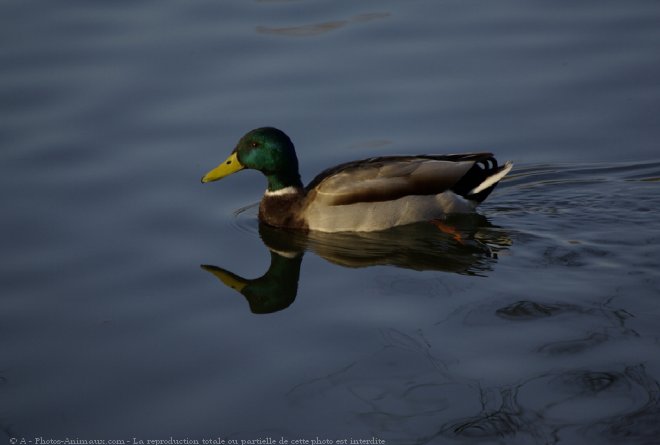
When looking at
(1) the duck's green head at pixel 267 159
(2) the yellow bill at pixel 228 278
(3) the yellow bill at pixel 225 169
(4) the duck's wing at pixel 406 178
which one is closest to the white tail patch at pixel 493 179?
(4) the duck's wing at pixel 406 178

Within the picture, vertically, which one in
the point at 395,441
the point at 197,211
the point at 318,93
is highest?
the point at 318,93

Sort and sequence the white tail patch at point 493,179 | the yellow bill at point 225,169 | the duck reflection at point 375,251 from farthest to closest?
the yellow bill at point 225,169
the white tail patch at point 493,179
the duck reflection at point 375,251

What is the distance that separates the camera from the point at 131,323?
25.6 feet

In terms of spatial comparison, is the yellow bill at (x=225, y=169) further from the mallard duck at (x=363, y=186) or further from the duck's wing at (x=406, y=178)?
the duck's wing at (x=406, y=178)

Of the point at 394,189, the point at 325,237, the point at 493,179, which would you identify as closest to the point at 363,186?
the point at 394,189

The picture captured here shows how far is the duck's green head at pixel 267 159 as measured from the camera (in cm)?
998

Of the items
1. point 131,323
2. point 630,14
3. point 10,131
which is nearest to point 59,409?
point 131,323

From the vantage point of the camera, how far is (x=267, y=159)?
10.1m

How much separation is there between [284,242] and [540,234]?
222cm

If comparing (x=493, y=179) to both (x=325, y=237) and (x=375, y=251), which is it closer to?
(x=375, y=251)

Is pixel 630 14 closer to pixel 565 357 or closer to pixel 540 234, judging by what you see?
pixel 540 234

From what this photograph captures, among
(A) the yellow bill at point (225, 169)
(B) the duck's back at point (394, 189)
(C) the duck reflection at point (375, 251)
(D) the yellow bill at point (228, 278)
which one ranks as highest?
(A) the yellow bill at point (225, 169)

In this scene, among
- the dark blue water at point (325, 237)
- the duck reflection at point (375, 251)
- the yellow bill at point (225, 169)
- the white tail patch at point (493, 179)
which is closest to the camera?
the dark blue water at point (325, 237)

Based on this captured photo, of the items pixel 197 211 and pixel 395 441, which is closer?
pixel 395 441
